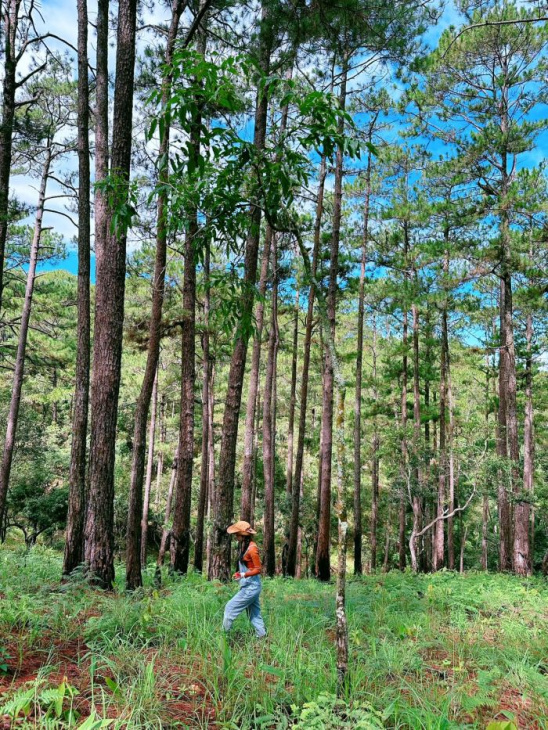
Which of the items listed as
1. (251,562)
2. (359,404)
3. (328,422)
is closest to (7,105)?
(251,562)

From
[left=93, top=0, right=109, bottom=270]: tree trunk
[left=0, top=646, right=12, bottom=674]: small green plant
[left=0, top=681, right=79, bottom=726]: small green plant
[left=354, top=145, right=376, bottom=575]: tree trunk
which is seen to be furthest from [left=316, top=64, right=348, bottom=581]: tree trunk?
[left=0, top=681, right=79, bottom=726]: small green plant

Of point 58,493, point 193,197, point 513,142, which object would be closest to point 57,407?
point 58,493

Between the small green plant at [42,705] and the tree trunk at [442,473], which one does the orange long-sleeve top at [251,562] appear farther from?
the tree trunk at [442,473]

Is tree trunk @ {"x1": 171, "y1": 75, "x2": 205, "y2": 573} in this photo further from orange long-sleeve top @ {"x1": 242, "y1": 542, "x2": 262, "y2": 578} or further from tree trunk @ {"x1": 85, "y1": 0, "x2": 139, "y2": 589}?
orange long-sleeve top @ {"x1": 242, "y1": 542, "x2": 262, "y2": 578}

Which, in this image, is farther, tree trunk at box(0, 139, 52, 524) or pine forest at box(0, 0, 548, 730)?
tree trunk at box(0, 139, 52, 524)

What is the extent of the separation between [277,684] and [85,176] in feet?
25.9

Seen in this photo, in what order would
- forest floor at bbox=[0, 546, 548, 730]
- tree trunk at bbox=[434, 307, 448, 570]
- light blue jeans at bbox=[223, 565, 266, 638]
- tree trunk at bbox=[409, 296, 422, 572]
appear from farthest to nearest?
1. tree trunk at bbox=[409, 296, 422, 572]
2. tree trunk at bbox=[434, 307, 448, 570]
3. light blue jeans at bbox=[223, 565, 266, 638]
4. forest floor at bbox=[0, 546, 548, 730]

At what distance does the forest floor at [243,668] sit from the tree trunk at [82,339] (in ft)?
4.98

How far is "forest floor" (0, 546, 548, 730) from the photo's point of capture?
2.90 metres

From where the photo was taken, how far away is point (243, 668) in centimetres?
349

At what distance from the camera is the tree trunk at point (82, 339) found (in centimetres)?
736

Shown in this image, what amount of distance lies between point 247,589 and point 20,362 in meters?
10.1

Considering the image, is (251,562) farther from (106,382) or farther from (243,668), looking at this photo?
(106,382)

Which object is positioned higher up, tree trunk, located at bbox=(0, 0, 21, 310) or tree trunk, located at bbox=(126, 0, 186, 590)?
tree trunk, located at bbox=(0, 0, 21, 310)
